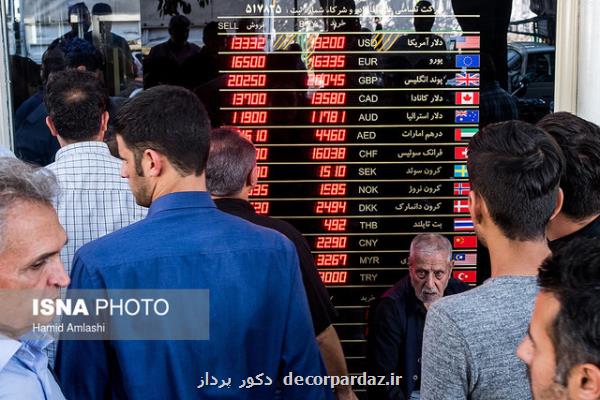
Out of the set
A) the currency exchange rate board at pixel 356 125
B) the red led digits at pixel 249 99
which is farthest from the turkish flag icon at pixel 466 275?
the red led digits at pixel 249 99

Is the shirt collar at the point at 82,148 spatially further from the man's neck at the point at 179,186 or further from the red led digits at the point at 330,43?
the red led digits at the point at 330,43

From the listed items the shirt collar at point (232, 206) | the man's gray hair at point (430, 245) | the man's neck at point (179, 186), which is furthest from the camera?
the man's gray hair at point (430, 245)

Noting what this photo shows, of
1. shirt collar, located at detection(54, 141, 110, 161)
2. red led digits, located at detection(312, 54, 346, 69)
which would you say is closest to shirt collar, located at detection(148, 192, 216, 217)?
shirt collar, located at detection(54, 141, 110, 161)

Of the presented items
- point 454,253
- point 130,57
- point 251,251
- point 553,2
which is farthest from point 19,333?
point 553,2

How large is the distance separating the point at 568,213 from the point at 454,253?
1.67 metres

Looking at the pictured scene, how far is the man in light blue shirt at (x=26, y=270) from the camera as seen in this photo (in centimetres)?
175

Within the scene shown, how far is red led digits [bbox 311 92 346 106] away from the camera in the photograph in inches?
161

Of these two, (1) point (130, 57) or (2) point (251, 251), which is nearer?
(2) point (251, 251)

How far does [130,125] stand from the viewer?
7.86ft

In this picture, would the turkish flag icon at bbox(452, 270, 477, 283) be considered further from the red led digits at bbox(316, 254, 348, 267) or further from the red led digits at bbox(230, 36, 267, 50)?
the red led digits at bbox(230, 36, 267, 50)

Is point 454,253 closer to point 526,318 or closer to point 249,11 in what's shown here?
point 249,11

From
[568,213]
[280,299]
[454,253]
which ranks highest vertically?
[568,213]

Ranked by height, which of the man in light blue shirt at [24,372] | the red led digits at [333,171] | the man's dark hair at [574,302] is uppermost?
the man's dark hair at [574,302]

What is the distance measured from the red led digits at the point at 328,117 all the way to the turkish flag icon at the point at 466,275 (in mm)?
930
